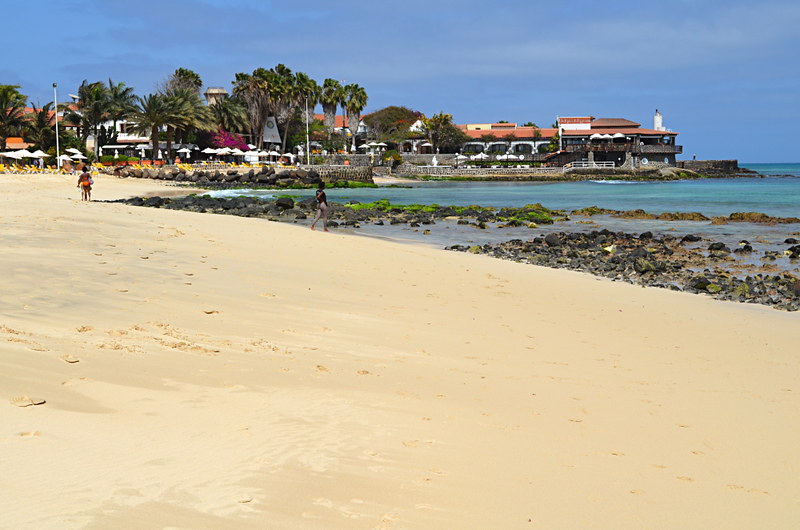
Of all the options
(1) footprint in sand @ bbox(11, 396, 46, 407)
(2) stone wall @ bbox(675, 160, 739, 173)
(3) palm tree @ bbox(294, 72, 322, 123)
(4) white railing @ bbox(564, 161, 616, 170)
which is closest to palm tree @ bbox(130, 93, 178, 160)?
(3) palm tree @ bbox(294, 72, 322, 123)

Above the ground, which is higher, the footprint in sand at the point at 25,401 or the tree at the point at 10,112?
the tree at the point at 10,112

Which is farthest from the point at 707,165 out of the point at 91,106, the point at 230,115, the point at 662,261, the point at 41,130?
the point at 662,261

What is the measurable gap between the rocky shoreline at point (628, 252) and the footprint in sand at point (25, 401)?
12.6 metres

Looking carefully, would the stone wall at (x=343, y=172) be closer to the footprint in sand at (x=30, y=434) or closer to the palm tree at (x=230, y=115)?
the palm tree at (x=230, y=115)

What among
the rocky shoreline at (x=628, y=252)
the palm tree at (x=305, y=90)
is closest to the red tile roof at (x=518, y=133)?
the palm tree at (x=305, y=90)

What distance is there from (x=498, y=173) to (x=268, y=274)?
94.5 m

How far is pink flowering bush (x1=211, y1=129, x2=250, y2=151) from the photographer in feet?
278

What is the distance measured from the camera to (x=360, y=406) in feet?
18.6

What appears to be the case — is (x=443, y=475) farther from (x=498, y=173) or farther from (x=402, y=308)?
(x=498, y=173)

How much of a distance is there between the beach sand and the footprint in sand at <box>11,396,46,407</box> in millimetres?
12

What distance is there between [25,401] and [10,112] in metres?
74.6

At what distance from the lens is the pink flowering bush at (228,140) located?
84.8 metres

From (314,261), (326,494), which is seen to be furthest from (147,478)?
(314,261)

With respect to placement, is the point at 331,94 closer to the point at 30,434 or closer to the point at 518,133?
the point at 518,133
